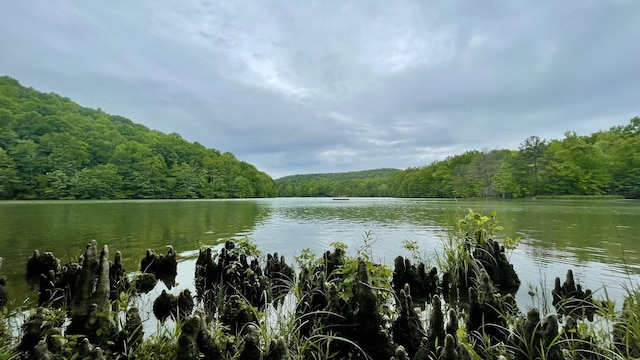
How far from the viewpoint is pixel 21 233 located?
49.4 ft

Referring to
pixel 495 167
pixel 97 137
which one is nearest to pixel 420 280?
pixel 495 167

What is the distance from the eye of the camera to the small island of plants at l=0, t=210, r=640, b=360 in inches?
125

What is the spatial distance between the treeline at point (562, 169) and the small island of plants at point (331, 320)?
75132 mm

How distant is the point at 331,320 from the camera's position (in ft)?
14.7

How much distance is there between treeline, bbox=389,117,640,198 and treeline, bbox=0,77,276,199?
242ft

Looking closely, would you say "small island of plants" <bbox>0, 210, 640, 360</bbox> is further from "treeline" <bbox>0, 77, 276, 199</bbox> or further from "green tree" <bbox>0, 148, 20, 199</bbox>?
"treeline" <bbox>0, 77, 276, 199</bbox>

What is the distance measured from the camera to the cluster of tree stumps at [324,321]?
3154mm

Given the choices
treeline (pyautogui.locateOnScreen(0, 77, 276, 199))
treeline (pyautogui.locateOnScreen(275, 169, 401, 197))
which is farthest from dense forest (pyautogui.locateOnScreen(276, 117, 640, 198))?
treeline (pyautogui.locateOnScreen(0, 77, 276, 199))

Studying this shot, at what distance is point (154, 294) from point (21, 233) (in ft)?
42.9

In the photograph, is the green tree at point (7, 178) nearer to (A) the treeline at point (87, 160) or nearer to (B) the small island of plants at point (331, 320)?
(A) the treeline at point (87, 160)

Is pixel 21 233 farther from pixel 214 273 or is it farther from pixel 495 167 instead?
pixel 495 167

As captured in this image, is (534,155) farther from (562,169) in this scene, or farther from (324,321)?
(324,321)

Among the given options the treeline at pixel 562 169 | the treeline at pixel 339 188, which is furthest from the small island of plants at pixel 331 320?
the treeline at pixel 339 188

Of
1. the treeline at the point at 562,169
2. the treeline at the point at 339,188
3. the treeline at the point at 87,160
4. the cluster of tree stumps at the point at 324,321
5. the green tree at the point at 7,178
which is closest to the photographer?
the cluster of tree stumps at the point at 324,321
